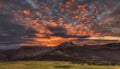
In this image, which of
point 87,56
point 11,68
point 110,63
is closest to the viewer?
point 11,68

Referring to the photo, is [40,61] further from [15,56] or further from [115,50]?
[115,50]

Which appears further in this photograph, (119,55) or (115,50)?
(115,50)

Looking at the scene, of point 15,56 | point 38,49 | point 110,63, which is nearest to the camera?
point 38,49

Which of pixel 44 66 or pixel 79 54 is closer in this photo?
pixel 44 66

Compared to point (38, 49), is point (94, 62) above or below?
below

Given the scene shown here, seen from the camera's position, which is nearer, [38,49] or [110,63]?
[38,49]

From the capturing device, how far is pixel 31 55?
38.3 metres

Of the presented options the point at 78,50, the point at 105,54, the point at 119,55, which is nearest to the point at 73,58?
the point at 78,50

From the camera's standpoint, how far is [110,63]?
3300 cm

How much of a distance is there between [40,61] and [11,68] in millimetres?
6731

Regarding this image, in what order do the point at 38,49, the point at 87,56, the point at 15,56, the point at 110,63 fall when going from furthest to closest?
the point at 15,56
the point at 87,56
the point at 110,63
the point at 38,49

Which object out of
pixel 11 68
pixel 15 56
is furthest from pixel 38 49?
pixel 15 56

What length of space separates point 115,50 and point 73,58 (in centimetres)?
671

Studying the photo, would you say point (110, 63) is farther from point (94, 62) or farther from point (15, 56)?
point (15, 56)
